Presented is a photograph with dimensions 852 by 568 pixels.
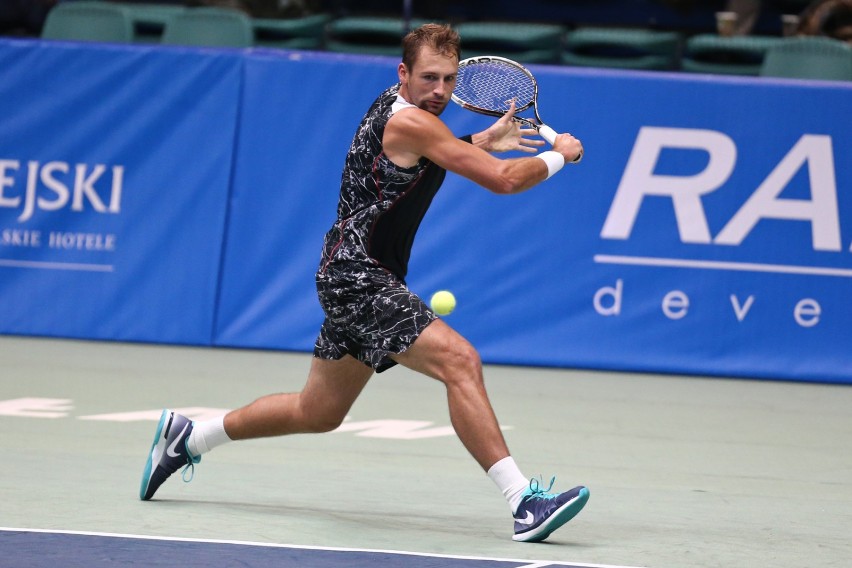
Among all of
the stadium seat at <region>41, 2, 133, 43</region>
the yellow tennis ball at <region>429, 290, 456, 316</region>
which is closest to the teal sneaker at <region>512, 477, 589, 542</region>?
the yellow tennis ball at <region>429, 290, 456, 316</region>

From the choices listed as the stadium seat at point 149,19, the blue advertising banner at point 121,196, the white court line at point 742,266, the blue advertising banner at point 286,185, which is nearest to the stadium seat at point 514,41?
the stadium seat at point 149,19

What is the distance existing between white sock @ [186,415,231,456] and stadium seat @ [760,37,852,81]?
6.22 m

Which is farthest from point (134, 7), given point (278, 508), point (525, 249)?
point (278, 508)

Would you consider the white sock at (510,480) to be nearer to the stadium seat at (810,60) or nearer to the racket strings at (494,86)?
the racket strings at (494,86)

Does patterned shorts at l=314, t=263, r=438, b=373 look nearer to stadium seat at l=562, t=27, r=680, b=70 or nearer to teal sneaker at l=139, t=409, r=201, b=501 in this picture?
teal sneaker at l=139, t=409, r=201, b=501

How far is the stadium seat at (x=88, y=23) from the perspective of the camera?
11.4m

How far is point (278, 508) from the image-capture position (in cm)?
513

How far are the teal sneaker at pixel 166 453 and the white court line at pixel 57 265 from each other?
13.8 ft

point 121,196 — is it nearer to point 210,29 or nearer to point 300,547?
point 210,29

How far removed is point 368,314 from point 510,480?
724 millimetres

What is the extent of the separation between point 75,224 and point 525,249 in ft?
9.54

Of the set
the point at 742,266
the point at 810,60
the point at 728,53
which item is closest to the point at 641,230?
the point at 742,266

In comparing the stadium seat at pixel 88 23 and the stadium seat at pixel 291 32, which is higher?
the stadium seat at pixel 88 23

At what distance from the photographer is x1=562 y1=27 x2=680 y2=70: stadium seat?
1180 centimetres
